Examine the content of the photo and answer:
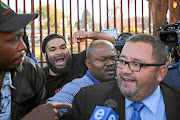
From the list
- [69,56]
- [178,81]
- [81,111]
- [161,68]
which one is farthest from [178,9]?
[81,111]

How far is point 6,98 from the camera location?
69.6 inches

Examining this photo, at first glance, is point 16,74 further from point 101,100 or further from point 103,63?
point 103,63

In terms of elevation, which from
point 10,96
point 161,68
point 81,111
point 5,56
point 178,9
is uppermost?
point 178,9

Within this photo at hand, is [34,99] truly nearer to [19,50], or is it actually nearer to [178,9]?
[19,50]

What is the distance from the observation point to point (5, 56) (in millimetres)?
1615

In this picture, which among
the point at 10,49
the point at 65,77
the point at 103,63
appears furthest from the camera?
the point at 65,77

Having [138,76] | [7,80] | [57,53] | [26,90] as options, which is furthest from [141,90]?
[57,53]

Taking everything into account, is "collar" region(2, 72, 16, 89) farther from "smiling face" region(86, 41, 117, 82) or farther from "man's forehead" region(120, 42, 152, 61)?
"smiling face" region(86, 41, 117, 82)

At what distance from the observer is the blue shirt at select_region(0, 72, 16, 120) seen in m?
1.74

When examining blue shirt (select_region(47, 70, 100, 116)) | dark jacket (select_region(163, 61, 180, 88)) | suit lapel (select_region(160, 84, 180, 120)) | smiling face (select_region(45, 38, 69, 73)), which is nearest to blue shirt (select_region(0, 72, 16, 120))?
blue shirt (select_region(47, 70, 100, 116))

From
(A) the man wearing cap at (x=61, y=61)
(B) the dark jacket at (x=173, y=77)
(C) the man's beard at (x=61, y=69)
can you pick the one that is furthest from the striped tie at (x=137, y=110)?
(C) the man's beard at (x=61, y=69)

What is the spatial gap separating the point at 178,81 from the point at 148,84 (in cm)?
74

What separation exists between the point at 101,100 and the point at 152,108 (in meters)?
0.39

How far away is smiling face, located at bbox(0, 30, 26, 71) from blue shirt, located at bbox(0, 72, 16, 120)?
122 millimetres
